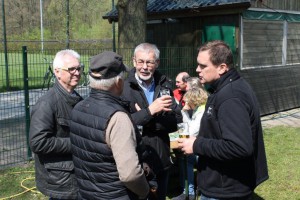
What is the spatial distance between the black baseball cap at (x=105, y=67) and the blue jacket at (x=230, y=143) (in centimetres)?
67

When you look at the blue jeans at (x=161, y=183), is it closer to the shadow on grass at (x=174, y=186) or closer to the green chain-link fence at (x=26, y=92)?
the shadow on grass at (x=174, y=186)

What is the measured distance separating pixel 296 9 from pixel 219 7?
340 cm

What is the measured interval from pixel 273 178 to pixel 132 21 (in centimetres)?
377

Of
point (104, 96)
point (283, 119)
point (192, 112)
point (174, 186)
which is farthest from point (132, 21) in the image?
point (283, 119)

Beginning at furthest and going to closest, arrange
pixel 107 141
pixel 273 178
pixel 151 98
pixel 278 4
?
1. pixel 278 4
2. pixel 273 178
3. pixel 151 98
4. pixel 107 141

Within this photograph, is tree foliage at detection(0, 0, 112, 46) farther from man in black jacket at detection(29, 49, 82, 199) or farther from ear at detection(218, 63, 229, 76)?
ear at detection(218, 63, 229, 76)

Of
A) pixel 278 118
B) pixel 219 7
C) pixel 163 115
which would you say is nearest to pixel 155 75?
pixel 163 115

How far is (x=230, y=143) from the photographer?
A: 233 centimetres

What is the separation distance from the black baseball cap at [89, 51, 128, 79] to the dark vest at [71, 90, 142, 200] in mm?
113

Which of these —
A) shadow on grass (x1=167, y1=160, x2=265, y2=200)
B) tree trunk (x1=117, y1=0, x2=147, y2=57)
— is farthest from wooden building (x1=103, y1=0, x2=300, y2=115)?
shadow on grass (x1=167, y1=160, x2=265, y2=200)

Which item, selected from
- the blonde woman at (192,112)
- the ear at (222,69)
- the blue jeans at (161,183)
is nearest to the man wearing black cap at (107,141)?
the ear at (222,69)

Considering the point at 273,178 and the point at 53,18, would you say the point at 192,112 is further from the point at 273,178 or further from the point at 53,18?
the point at 53,18

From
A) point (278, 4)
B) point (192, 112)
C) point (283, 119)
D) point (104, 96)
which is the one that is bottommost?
point (283, 119)

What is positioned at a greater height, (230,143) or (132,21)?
(132,21)
